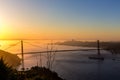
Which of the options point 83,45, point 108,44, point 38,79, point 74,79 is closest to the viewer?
point 38,79

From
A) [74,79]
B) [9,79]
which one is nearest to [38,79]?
[9,79]

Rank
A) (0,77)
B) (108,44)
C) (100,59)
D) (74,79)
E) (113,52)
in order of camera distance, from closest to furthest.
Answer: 1. (0,77)
2. (74,79)
3. (100,59)
4. (113,52)
5. (108,44)

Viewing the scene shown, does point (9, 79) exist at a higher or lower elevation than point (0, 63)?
lower

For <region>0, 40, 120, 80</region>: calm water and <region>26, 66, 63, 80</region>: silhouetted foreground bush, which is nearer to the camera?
<region>26, 66, 63, 80</region>: silhouetted foreground bush

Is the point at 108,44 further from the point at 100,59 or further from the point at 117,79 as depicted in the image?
the point at 117,79

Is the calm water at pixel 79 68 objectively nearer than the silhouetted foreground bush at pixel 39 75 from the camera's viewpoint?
No

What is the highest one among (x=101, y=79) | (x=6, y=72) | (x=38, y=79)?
(x=6, y=72)

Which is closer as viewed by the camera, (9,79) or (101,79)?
(9,79)

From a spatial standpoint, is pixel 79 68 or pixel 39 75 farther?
pixel 79 68

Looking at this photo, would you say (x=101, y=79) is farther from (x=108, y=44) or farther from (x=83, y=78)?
(x=108, y=44)

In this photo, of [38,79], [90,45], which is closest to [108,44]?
[90,45]
